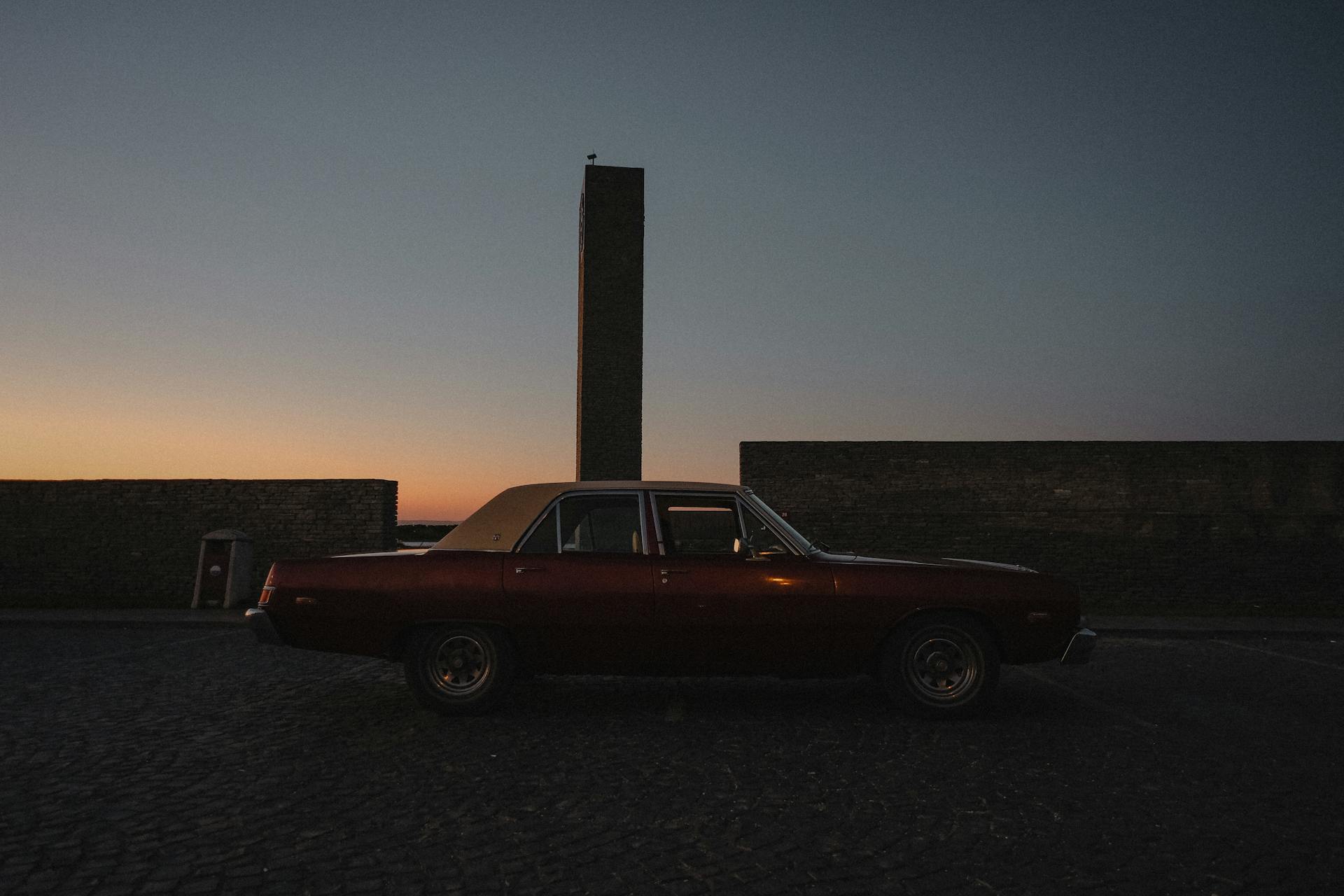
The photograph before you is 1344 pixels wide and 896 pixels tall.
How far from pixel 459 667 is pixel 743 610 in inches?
75.7

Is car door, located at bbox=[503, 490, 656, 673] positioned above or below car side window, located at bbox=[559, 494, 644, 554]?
below

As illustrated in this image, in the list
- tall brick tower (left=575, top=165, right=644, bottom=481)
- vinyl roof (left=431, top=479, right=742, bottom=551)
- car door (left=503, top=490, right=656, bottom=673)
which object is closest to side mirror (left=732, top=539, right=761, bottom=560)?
vinyl roof (left=431, top=479, right=742, bottom=551)

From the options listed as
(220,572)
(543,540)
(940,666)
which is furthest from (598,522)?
(220,572)

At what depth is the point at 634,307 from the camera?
75.4ft

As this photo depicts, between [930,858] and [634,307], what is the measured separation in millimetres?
19897

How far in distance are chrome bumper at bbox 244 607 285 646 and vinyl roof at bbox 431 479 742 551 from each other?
121 cm

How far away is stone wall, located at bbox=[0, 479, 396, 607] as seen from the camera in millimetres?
15344

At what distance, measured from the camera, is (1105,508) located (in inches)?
610

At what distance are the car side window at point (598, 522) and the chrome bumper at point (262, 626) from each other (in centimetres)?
202

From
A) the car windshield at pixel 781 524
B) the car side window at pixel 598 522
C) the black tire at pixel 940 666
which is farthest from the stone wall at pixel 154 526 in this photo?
the black tire at pixel 940 666

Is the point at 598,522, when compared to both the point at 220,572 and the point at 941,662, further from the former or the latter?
the point at 220,572

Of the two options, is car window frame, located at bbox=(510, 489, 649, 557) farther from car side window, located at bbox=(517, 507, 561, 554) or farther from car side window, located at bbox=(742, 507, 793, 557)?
car side window, located at bbox=(742, 507, 793, 557)

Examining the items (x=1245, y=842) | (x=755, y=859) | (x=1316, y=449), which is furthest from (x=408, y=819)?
(x=1316, y=449)

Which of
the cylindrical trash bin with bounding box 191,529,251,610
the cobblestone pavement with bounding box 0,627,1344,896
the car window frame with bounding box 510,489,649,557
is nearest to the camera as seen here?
the cobblestone pavement with bounding box 0,627,1344,896
